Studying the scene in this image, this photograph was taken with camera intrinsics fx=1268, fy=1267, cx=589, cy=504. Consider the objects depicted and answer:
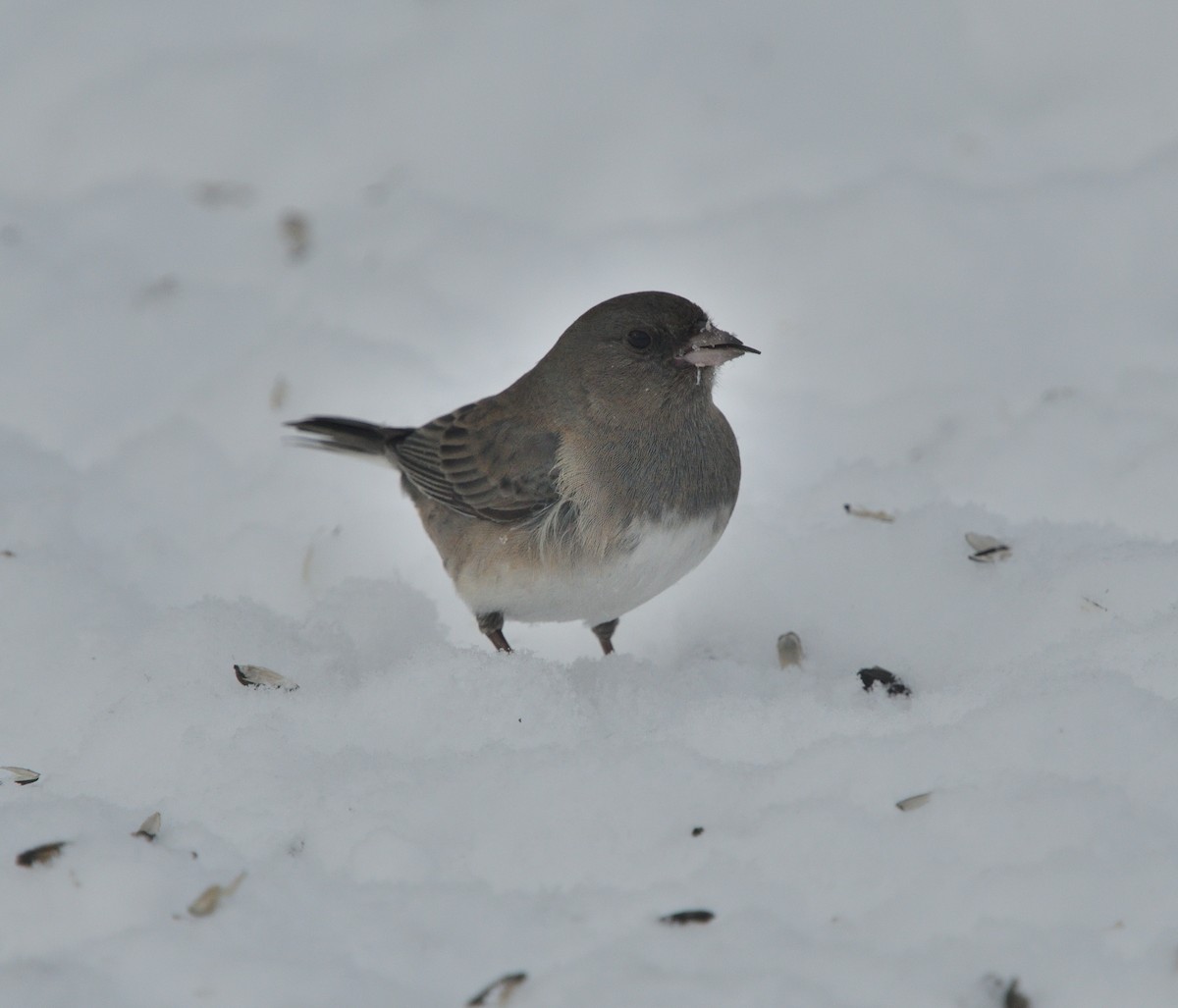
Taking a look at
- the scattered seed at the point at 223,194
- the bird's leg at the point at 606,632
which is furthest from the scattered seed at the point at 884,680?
the scattered seed at the point at 223,194

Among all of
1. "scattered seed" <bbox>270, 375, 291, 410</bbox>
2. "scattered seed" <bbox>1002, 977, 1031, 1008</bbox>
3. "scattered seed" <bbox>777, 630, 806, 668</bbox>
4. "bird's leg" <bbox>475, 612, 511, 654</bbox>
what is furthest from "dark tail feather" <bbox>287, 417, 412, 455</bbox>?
"scattered seed" <bbox>1002, 977, 1031, 1008</bbox>

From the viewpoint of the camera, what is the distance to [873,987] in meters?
2.04

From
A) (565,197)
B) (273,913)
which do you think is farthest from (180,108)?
(273,913)

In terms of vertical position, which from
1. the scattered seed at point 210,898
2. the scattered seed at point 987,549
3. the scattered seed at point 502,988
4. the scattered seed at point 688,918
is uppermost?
the scattered seed at point 987,549

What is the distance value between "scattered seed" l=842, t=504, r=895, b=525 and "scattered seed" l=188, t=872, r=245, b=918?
231 cm

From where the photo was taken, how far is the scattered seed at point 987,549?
358 cm

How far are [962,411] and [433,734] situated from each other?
253 centimetres

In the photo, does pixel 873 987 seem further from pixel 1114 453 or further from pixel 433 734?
pixel 1114 453

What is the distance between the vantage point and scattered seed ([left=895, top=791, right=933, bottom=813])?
94.4 inches

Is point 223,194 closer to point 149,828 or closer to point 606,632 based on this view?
point 606,632

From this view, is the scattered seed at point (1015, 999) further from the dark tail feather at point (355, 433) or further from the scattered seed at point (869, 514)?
the dark tail feather at point (355, 433)

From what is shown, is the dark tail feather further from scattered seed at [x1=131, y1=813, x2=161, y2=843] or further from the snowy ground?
scattered seed at [x1=131, y1=813, x2=161, y2=843]

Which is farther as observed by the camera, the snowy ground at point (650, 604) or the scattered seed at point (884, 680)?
the scattered seed at point (884, 680)

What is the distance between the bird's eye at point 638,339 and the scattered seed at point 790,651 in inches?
35.9
